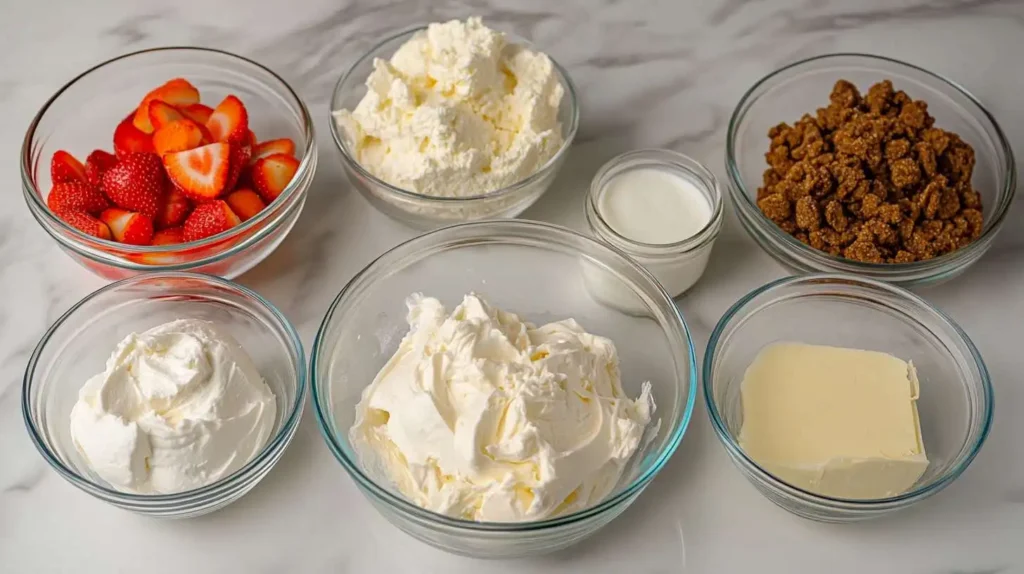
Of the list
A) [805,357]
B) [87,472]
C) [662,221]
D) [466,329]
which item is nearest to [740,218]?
[662,221]

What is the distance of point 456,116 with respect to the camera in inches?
74.4

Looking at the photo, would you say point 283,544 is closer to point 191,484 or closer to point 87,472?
point 191,484

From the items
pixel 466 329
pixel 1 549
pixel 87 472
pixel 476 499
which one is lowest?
pixel 1 549

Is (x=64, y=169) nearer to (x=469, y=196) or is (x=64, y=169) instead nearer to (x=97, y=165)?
(x=97, y=165)

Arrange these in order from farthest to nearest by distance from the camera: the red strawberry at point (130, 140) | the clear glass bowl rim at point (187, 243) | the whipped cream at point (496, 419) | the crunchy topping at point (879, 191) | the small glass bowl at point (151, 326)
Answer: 1. the red strawberry at point (130, 140)
2. the crunchy topping at point (879, 191)
3. the clear glass bowl rim at point (187, 243)
4. the small glass bowl at point (151, 326)
5. the whipped cream at point (496, 419)

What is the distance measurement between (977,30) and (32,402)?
7.46 feet

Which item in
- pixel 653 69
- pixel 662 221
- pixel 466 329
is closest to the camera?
pixel 466 329

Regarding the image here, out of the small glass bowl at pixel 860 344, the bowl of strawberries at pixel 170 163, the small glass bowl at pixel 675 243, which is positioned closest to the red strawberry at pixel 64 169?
the bowl of strawberries at pixel 170 163

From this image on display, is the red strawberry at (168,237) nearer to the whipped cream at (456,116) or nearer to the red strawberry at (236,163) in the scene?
the red strawberry at (236,163)

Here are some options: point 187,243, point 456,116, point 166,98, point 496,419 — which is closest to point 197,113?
Answer: point 166,98

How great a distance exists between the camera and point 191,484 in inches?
61.9

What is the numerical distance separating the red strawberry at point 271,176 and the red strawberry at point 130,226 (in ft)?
0.73

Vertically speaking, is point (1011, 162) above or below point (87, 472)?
above

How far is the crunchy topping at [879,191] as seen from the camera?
1.86 m
